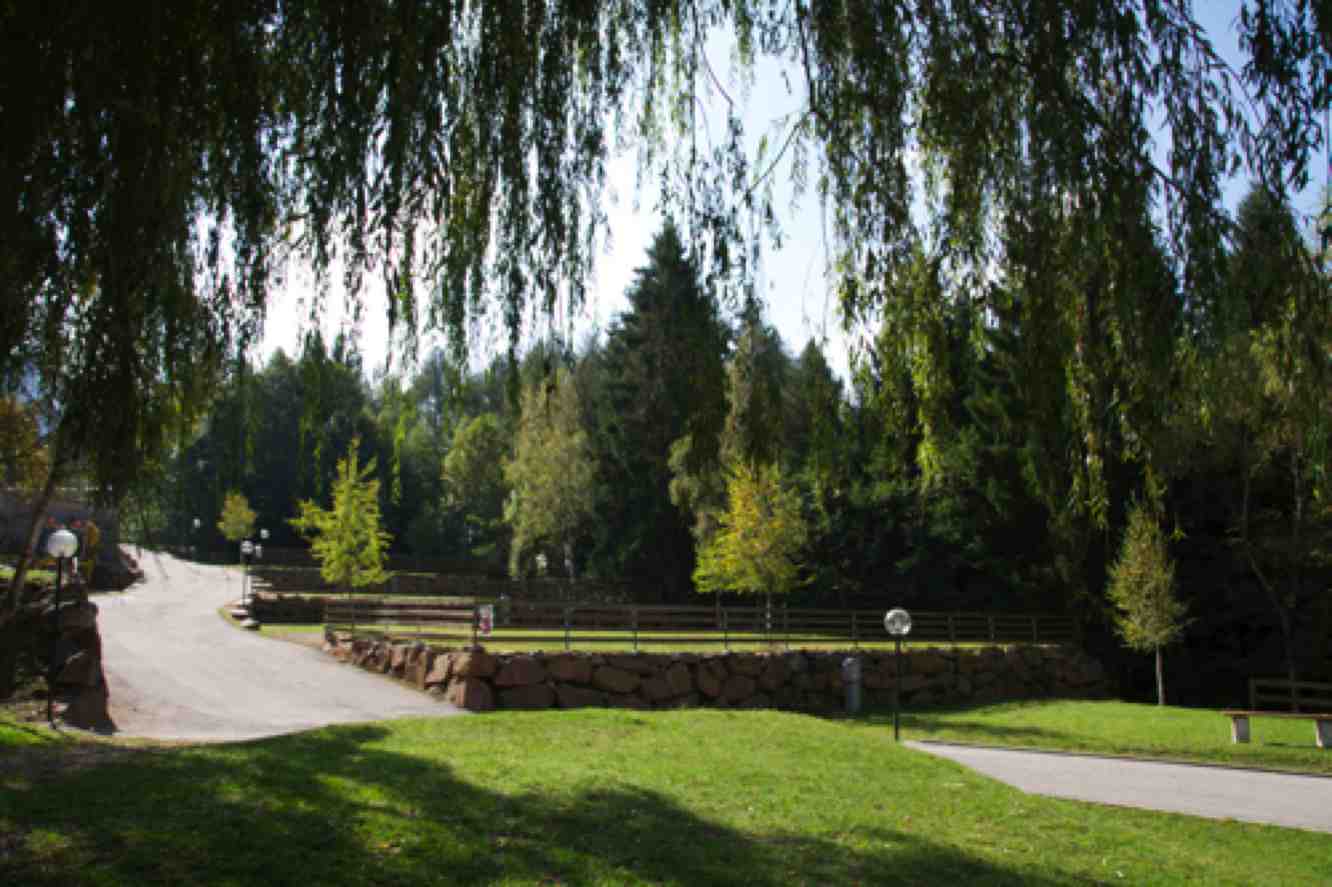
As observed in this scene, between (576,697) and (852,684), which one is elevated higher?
(576,697)

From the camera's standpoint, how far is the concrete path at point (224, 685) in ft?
36.6

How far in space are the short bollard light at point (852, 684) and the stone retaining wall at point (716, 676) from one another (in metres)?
0.59

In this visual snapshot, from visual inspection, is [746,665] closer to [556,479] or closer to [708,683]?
[708,683]

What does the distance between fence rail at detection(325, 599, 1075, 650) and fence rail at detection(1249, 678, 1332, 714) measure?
5090 mm

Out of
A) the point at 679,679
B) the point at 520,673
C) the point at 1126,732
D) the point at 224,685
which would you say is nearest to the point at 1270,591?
the point at 1126,732

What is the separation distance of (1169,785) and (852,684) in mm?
8025

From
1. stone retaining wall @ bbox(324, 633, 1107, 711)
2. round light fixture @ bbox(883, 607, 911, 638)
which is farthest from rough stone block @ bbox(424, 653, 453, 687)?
round light fixture @ bbox(883, 607, 911, 638)

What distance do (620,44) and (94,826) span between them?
4370 mm

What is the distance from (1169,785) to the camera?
10.3m

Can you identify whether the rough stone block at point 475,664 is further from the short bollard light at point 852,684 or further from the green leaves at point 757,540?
the green leaves at point 757,540

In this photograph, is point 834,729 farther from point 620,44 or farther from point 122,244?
point 122,244

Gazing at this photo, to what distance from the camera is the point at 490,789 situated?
6.25m

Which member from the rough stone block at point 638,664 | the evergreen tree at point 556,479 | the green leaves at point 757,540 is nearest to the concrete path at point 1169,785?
the rough stone block at point 638,664

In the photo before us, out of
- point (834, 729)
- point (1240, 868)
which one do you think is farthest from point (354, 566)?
point (1240, 868)
